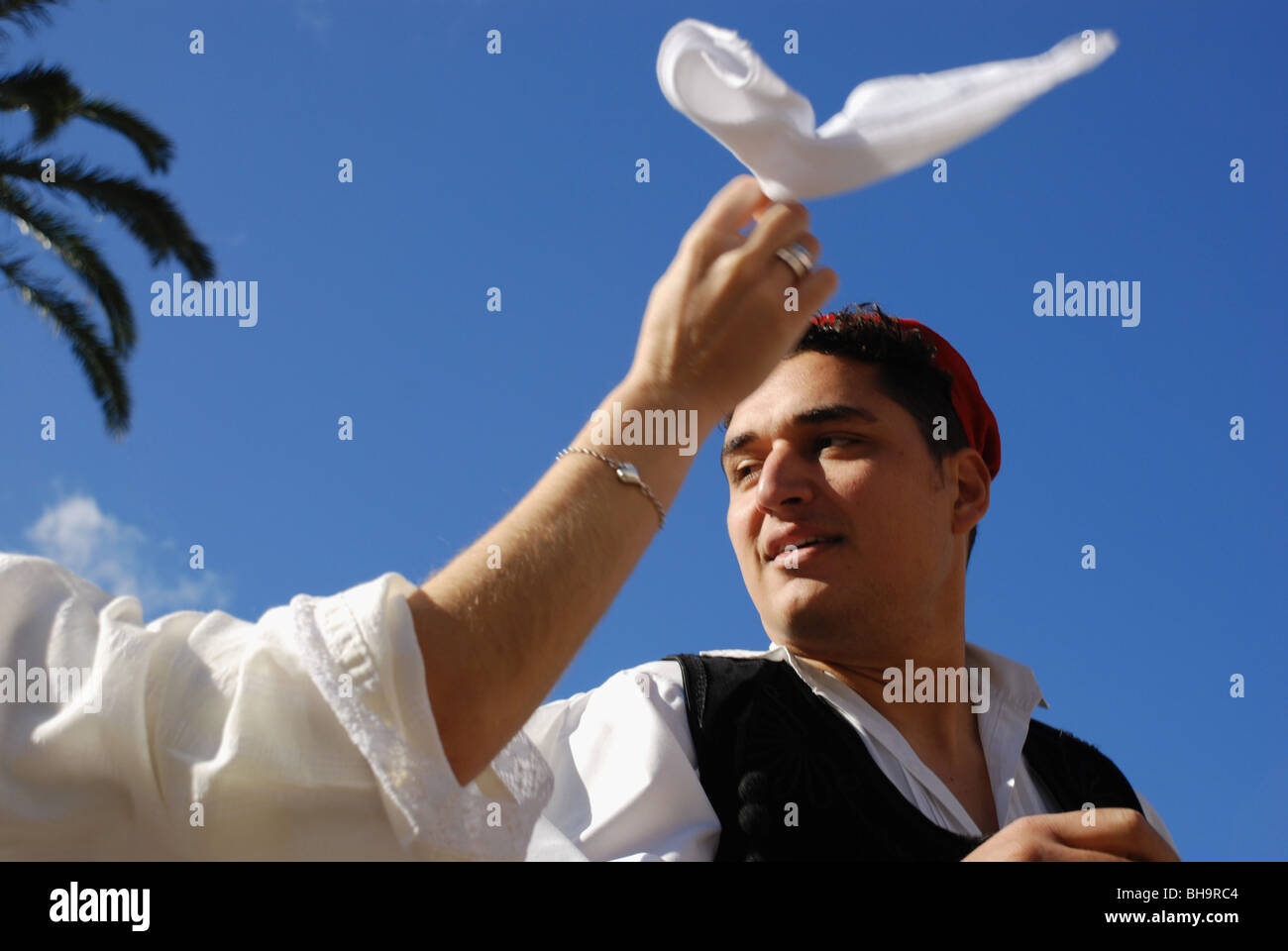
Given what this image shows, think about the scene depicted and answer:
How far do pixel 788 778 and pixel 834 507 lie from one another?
0.84m

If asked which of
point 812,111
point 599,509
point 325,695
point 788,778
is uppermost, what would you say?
point 812,111

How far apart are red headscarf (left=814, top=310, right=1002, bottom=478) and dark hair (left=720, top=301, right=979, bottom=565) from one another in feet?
0.12

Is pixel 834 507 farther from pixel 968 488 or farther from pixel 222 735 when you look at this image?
pixel 222 735

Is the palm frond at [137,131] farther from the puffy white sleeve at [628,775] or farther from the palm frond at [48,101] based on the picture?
the puffy white sleeve at [628,775]

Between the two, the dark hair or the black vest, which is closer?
the black vest

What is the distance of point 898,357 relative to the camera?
3.76 meters

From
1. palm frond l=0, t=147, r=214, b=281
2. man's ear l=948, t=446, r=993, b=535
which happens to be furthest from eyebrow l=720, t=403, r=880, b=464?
palm frond l=0, t=147, r=214, b=281

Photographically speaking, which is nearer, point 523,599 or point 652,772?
point 523,599

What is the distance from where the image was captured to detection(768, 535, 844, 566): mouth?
3354 mm

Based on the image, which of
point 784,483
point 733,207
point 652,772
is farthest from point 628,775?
point 733,207

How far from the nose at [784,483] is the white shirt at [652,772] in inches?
15.4

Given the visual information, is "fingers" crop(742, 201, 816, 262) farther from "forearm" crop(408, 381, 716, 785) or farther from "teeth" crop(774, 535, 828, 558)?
"teeth" crop(774, 535, 828, 558)

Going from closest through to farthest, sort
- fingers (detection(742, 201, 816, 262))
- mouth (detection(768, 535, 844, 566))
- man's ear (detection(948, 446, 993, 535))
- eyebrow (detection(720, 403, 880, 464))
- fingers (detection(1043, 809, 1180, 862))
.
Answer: fingers (detection(742, 201, 816, 262)) < fingers (detection(1043, 809, 1180, 862)) < mouth (detection(768, 535, 844, 566)) < eyebrow (detection(720, 403, 880, 464)) < man's ear (detection(948, 446, 993, 535))

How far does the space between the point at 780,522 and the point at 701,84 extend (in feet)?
6.01
